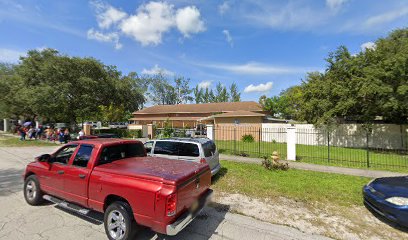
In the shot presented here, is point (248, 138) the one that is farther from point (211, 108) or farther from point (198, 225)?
point (211, 108)

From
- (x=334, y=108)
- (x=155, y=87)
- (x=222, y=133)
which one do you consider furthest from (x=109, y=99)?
(x=155, y=87)

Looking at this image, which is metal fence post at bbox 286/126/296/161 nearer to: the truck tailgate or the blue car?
the blue car

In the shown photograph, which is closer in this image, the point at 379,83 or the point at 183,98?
the point at 379,83

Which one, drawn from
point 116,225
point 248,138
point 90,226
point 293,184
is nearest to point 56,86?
point 248,138

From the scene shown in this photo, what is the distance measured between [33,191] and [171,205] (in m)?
4.18

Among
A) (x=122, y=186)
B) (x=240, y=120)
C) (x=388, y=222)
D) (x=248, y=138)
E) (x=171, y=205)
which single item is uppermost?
(x=240, y=120)

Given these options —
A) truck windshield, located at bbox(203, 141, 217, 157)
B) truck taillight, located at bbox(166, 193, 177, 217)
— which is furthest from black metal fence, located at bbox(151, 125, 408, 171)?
truck taillight, located at bbox(166, 193, 177, 217)

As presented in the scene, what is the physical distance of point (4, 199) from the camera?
564cm

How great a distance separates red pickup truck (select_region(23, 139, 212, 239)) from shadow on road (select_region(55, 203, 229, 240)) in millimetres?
463

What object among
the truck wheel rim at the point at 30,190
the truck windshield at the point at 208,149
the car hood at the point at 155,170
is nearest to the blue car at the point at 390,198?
the car hood at the point at 155,170

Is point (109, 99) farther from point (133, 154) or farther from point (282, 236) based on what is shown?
point (282, 236)

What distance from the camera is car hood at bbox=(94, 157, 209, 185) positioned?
333cm

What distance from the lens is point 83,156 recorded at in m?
4.33

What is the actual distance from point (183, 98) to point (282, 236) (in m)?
72.7
